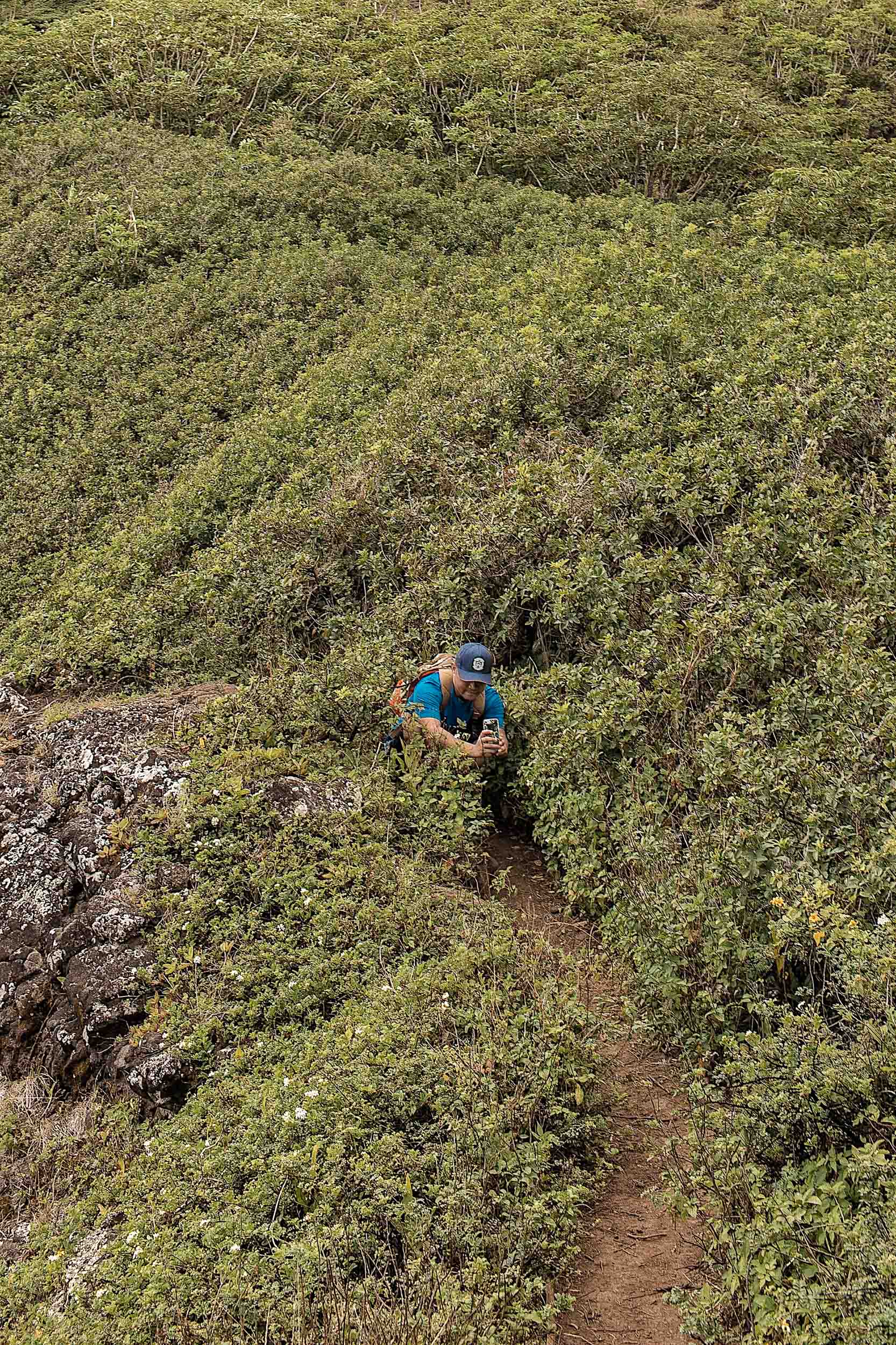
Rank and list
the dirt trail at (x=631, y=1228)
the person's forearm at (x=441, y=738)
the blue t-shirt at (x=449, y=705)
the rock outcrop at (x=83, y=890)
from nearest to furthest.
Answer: the dirt trail at (x=631, y=1228) < the rock outcrop at (x=83, y=890) < the person's forearm at (x=441, y=738) < the blue t-shirt at (x=449, y=705)

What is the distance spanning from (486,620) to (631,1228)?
397cm

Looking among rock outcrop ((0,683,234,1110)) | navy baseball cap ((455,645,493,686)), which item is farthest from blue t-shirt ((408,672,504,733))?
rock outcrop ((0,683,234,1110))

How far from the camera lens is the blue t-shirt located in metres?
6.38

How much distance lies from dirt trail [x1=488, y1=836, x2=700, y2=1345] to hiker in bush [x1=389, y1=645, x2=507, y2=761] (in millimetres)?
1426

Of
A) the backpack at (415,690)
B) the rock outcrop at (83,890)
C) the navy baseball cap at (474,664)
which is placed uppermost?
the navy baseball cap at (474,664)

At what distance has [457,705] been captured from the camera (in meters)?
6.41

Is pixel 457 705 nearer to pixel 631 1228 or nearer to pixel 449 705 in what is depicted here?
pixel 449 705

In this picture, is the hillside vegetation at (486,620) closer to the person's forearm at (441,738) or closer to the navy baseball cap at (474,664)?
the person's forearm at (441,738)

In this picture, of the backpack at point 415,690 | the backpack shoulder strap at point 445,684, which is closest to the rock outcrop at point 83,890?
the backpack at point 415,690

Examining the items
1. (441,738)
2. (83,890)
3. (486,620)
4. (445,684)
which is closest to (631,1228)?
(441,738)

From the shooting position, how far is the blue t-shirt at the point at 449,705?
638 cm

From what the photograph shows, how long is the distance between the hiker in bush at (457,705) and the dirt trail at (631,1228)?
143 cm

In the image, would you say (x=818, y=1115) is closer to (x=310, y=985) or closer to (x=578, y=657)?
(x=310, y=985)

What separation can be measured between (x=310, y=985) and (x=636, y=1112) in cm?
149
